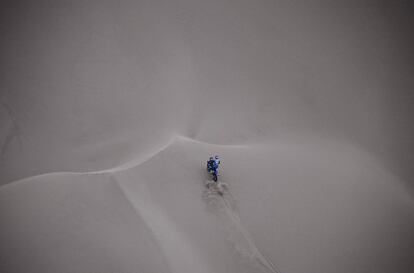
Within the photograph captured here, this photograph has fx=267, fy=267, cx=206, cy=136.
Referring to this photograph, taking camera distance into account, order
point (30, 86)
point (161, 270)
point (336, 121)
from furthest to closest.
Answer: point (336, 121)
point (30, 86)
point (161, 270)

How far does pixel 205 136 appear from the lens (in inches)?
339

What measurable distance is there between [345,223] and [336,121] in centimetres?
497

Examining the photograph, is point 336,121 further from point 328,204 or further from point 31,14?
point 31,14

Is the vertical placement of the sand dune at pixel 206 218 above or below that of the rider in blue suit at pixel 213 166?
below

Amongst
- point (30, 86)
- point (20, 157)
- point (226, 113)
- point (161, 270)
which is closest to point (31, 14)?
point (30, 86)

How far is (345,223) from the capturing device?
6934 mm

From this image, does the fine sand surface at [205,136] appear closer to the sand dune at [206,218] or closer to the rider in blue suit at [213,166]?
the sand dune at [206,218]

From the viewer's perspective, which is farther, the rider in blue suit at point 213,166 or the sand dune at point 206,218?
the rider in blue suit at point 213,166

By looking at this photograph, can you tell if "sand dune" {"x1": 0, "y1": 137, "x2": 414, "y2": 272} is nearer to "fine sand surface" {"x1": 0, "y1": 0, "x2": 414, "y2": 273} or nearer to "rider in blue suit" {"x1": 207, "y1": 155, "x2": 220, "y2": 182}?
"fine sand surface" {"x1": 0, "y1": 0, "x2": 414, "y2": 273}

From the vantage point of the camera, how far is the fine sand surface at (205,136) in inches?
222

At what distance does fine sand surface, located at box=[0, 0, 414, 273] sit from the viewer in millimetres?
5629

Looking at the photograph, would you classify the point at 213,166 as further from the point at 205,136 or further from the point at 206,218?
the point at 205,136

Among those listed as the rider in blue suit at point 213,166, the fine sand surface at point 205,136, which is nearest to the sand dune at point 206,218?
the fine sand surface at point 205,136

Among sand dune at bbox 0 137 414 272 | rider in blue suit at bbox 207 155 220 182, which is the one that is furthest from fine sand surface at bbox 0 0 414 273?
rider in blue suit at bbox 207 155 220 182
